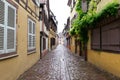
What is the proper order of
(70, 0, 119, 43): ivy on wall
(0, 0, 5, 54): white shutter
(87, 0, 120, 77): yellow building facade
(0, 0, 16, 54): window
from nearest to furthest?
(0, 0, 5, 54): white shutter → (0, 0, 16, 54): window → (70, 0, 119, 43): ivy on wall → (87, 0, 120, 77): yellow building facade

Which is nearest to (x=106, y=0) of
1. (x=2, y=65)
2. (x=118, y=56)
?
(x=118, y=56)

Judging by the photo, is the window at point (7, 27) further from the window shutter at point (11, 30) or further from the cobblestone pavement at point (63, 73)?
the cobblestone pavement at point (63, 73)

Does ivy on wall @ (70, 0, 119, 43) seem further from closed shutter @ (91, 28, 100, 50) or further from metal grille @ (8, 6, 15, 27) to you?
metal grille @ (8, 6, 15, 27)

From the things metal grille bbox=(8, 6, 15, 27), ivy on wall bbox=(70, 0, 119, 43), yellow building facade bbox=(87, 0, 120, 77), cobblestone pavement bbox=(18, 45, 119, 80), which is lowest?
cobblestone pavement bbox=(18, 45, 119, 80)

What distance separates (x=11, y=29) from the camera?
8.73 metres

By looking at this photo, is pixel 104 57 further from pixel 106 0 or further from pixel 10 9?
pixel 10 9

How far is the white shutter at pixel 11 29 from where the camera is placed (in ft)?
27.3

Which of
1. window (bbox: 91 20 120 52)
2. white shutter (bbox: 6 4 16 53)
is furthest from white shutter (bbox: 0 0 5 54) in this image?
window (bbox: 91 20 120 52)

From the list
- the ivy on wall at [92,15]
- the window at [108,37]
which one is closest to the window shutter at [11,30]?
the ivy on wall at [92,15]

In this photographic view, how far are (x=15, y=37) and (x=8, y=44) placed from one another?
106 cm

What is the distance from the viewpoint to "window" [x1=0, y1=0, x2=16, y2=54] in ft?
24.8

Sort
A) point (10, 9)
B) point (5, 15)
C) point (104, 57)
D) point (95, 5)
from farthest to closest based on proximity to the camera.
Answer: point (95, 5) → point (104, 57) → point (10, 9) → point (5, 15)

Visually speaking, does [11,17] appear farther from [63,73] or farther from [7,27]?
[63,73]

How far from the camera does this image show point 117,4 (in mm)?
10047
